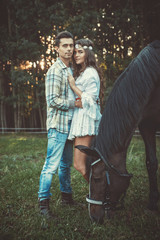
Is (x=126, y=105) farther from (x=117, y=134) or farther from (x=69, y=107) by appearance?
(x=69, y=107)

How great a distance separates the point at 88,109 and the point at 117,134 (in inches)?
17.6

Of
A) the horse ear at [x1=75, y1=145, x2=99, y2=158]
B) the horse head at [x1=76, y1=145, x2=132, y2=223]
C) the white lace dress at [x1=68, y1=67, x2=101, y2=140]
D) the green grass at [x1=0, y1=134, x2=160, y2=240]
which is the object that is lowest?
the green grass at [x1=0, y1=134, x2=160, y2=240]

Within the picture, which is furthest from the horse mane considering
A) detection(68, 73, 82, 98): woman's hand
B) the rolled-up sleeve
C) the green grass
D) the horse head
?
the green grass

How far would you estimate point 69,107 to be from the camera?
2176 millimetres

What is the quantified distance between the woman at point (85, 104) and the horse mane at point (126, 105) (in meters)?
Result: 0.25

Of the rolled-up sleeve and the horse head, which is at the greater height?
the rolled-up sleeve

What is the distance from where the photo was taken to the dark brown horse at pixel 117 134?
5.82ft

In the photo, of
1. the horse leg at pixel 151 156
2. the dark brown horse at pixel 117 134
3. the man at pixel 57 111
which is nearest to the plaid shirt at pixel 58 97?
the man at pixel 57 111

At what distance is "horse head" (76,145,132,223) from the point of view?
5.78ft

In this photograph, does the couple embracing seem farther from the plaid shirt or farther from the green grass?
the green grass

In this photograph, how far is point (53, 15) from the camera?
7.59 metres

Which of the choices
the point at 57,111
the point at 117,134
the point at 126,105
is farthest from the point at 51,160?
the point at 126,105

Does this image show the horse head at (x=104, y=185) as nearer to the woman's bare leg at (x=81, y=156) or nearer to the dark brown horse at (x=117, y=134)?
the dark brown horse at (x=117, y=134)

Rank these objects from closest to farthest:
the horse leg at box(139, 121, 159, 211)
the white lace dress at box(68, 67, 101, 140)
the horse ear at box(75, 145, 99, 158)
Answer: the horse ear at box(75, 145, 99, 158) < the white lace dress at box(68, 67, 101, 140) < the horse leg at box(139, 121, 159, 211)
